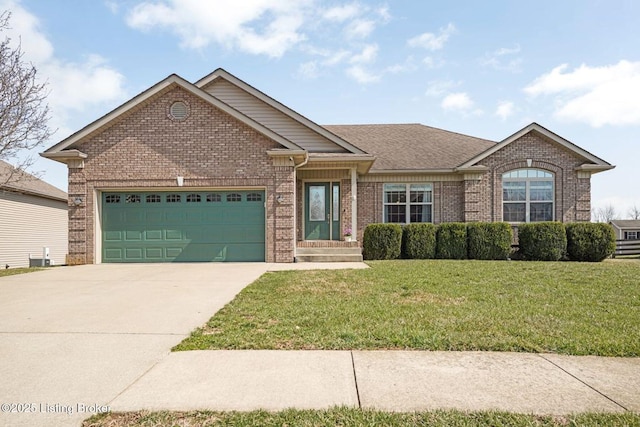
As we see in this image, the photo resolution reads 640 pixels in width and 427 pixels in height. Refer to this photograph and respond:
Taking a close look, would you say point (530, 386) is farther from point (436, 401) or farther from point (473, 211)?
point (473, 211)

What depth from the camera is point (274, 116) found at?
1473 centimetres

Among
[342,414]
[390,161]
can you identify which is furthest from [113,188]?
[342,414]

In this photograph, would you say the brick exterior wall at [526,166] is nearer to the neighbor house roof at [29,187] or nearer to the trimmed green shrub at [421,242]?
the trimmed green shrub at [421,242]

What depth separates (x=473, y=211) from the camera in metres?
15.5

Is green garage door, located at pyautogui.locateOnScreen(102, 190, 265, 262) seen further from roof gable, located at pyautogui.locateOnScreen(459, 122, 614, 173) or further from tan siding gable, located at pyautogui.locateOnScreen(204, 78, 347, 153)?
roof gable, located at pyautogui.locateOnScreen(459, 122, 614, 173)

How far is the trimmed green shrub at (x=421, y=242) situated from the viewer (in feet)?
45.1

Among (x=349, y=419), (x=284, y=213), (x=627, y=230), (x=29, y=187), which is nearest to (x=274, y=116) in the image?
(x=284, y=213)

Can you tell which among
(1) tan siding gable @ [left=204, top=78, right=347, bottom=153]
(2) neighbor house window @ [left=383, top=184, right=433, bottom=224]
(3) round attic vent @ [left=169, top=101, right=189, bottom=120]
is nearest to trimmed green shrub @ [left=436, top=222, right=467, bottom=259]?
(2) neighbor house window @ [left=383, top=184, right=433, bottom=224]

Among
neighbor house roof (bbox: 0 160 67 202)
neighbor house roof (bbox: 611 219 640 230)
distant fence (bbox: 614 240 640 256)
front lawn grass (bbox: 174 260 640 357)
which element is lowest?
distant fence (bbox: 614 240 640 256)

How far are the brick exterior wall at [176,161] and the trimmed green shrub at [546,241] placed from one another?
9.15 meters

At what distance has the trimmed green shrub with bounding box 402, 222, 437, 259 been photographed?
13.7 meters

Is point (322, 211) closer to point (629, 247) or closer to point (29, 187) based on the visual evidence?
point (29, 187)

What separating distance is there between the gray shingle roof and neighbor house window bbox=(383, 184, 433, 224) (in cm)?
91

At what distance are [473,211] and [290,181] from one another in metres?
8.29
